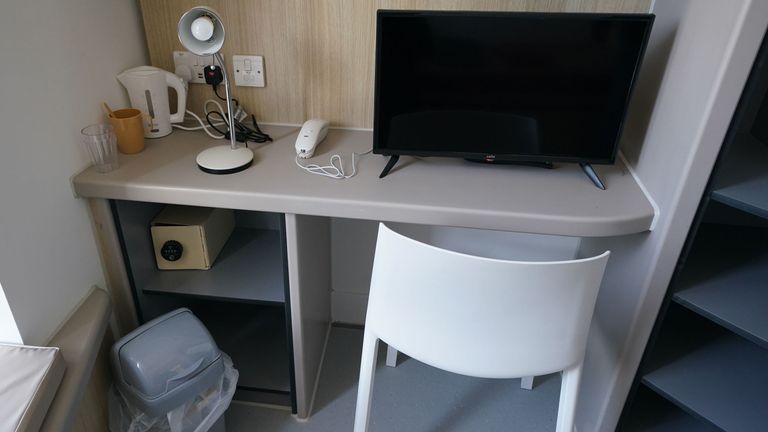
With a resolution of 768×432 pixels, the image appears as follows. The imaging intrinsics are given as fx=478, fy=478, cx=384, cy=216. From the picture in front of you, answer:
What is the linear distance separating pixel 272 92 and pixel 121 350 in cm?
87

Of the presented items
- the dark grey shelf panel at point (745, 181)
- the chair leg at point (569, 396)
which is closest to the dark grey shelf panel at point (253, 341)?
the chair leg at point (569, 396)

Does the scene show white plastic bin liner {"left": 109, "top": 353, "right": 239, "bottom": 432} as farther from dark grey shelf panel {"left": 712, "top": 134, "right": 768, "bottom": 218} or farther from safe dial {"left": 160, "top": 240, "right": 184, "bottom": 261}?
dark grey shelf panel {"left": 712, "top": 134, "right": 768, "bottom": 218}

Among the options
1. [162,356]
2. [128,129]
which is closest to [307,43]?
[128,129]

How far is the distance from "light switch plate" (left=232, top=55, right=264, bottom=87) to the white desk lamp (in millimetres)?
261

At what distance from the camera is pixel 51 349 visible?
101 cm

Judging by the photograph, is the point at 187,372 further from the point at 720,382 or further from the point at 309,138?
the point at 720,382

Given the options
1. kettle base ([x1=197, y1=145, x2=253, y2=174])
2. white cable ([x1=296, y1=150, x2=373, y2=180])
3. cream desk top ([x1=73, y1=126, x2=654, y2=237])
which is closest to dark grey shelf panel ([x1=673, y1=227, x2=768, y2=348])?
cream desk top ([x1=73, y1=126, x2=654, y2=237])

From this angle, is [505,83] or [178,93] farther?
[178,93]

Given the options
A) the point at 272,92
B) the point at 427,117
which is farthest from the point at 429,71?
the point at 272,92

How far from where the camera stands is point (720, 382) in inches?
46.2

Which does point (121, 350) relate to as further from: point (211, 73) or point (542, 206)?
point (542, 206)

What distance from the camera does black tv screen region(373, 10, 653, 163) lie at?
1163mm

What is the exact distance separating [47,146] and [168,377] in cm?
61

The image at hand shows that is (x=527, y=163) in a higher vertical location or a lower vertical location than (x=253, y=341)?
higher
